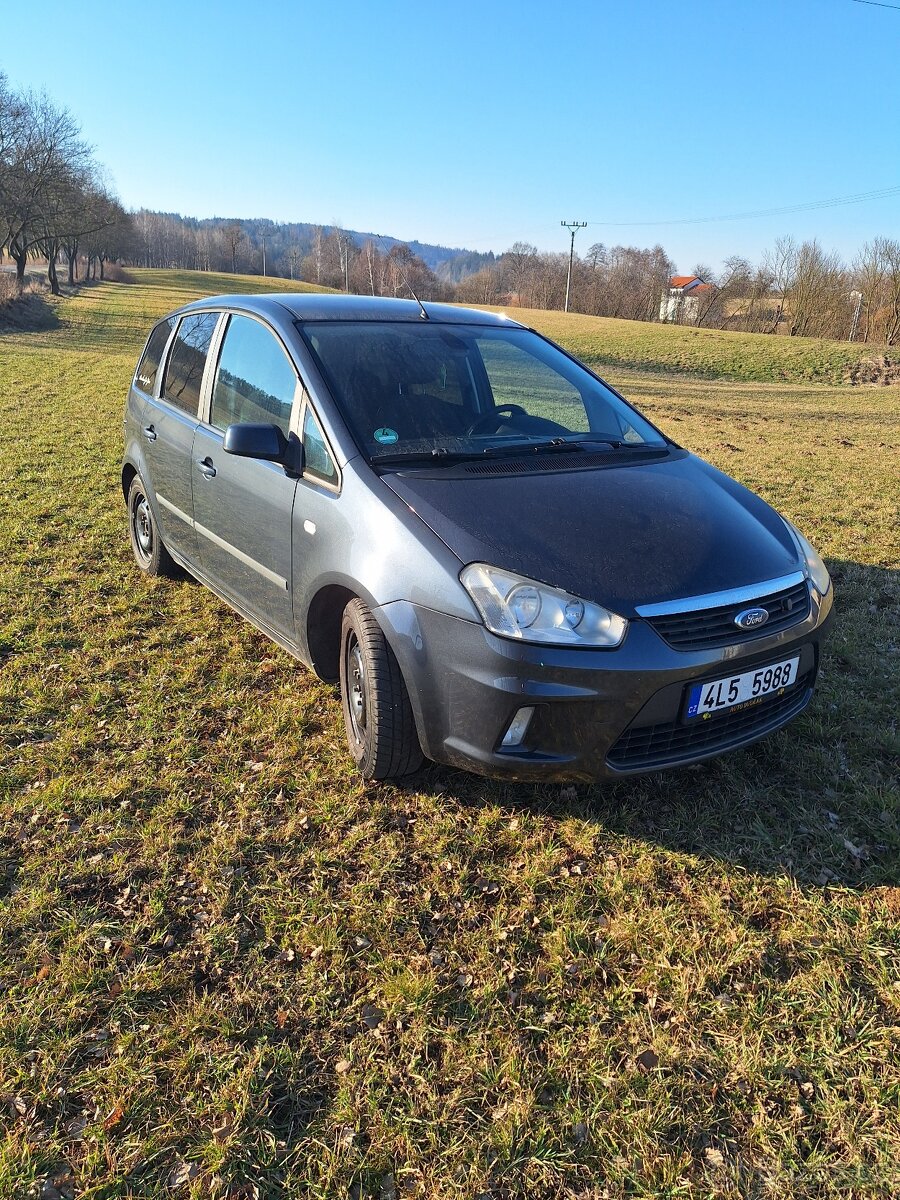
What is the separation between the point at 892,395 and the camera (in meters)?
22.2

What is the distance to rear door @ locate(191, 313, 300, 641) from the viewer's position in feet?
11.1

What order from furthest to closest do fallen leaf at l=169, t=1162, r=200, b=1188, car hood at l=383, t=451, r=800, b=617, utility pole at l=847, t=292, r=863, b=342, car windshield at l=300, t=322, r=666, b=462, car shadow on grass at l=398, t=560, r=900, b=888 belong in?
utility pole at l=847, t=292, r=863, b=342, car windshield at l=300, t=322, r=666, b=462, car shadow on grass at l=398, t=560, r=900, b=888, car hood at l=383, t=451, r=800, b=617, fallen leaf at l=169, t=1162, r=200, b=1188

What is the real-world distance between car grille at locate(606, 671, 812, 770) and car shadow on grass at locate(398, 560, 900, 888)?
19 cm

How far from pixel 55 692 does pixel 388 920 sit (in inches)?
91.6

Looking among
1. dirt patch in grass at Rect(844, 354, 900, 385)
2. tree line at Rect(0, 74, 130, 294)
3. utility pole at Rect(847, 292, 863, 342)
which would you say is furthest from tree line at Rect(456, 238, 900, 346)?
tree line at Rect(0, 74, 130, 294)

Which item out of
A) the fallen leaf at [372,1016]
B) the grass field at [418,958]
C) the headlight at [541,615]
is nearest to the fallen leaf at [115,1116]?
the grass field at [418,958]

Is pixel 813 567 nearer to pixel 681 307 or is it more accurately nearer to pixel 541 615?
pixel 541 615

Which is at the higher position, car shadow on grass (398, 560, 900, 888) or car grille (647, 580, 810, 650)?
car grille (647, 580, 810, 650)

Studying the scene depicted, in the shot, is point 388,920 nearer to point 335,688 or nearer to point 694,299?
point 335,688

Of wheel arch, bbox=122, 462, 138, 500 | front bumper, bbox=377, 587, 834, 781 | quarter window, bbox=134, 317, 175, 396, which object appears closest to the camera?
front bumper, bbox=377, 587, 834, 781

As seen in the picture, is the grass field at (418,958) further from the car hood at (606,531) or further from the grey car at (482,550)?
the car hood at (606,531)

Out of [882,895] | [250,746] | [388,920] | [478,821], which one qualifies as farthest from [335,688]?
[882,895]

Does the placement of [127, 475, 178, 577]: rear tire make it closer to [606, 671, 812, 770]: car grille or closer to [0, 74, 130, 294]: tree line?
[606, 671, 812, 770]: car grille

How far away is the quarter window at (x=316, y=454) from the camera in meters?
3.06
